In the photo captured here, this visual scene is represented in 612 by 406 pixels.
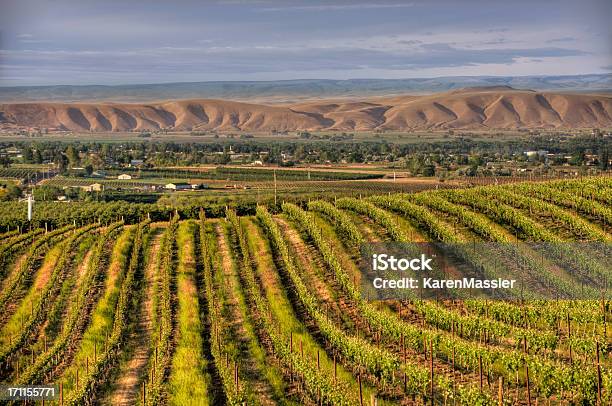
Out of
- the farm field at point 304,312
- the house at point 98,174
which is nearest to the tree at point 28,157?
the house at point 98,174

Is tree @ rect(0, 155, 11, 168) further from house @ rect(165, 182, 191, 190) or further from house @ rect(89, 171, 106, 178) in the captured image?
house @ rect(165, 182, 191, 190)

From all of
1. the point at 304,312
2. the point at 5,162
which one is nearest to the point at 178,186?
the point at 5,162

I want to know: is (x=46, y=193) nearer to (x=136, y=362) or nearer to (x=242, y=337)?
(x=242, y=337)

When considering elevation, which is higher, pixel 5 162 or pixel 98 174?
pixel 5 162

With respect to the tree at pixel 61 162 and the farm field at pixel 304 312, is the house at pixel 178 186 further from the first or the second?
the farm field at pixel 304 312

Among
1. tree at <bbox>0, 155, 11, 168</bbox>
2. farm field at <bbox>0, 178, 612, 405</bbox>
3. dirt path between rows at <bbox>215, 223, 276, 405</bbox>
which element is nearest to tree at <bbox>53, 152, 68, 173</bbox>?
tree at <bbox>0, 155, 11, 168</bbox>
